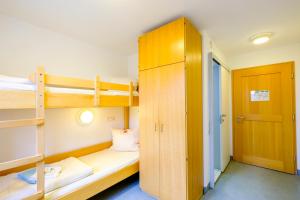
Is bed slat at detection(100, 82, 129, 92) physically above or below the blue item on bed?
above

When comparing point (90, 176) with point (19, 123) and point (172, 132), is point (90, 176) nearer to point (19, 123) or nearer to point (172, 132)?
point (19, 123)

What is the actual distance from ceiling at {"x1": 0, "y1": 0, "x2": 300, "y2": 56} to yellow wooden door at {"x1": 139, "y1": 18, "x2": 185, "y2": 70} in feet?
0.44

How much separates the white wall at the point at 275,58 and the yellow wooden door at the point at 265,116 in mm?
72

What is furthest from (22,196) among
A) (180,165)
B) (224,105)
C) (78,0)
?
(224,105)

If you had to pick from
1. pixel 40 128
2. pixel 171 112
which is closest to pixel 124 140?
pixel 171 112

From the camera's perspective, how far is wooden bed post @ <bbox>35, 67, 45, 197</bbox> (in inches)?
51.8

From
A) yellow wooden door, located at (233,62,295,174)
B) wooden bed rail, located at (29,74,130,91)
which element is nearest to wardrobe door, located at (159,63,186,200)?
wooden bed rail, located at (29,74,130,91)

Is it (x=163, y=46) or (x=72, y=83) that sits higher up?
(x=163, y=46)

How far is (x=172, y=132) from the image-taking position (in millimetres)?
1776

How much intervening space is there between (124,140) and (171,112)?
1291mm

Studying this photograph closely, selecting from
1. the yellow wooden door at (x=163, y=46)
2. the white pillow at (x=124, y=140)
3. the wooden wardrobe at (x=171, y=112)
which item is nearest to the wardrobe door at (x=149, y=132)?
the wooden wardrobe at (x=171, y=112)

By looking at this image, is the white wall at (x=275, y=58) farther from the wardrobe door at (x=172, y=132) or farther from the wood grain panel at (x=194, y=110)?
the wardrobe door at (x=172, y=132)

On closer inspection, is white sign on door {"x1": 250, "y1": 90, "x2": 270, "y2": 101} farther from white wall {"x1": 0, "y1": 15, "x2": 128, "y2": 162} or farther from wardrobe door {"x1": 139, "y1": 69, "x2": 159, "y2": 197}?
white wall {"x1": 0, "y1": 15, "x2": 128, "y2": 162}

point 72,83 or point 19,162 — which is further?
point 72,83
